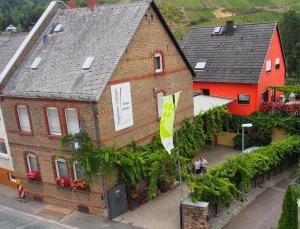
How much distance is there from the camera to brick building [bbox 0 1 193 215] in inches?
696

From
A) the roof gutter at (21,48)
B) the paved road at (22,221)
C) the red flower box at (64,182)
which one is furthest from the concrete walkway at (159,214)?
the roof gutter at (21,48)

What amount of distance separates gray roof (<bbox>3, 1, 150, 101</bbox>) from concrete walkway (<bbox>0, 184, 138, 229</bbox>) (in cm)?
663

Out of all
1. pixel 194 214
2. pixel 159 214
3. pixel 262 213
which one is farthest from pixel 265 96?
pixel 194 214

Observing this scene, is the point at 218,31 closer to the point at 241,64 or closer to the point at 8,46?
the point at 241,64

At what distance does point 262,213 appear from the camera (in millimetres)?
17656

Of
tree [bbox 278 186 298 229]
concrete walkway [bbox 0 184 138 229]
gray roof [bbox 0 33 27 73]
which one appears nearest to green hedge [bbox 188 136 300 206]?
tree [bbox 278 186 298 229]

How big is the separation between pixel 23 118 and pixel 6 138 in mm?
2973

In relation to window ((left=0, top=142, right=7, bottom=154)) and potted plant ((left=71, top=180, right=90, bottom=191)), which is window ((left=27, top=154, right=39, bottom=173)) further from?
potted plant ((left=71, top=180, right=90, bottom=191))

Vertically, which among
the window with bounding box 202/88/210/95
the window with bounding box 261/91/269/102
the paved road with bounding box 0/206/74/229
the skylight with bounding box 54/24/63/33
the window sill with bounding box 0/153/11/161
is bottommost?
the paved road with bounding box 0/206/74/229

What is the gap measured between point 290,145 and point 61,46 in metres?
15.0

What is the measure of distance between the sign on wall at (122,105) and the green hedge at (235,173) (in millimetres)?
4779

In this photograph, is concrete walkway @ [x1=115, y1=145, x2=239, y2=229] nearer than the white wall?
Yes

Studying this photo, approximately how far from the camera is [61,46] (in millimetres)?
20578

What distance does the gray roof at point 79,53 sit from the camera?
17.7 meters
